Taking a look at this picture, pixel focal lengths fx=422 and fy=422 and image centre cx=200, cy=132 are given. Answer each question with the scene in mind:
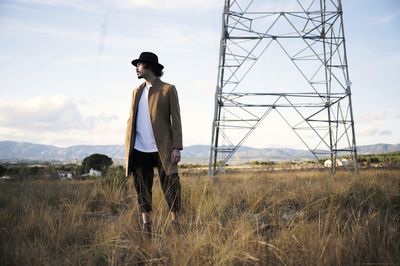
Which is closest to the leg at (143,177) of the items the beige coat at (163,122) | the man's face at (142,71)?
the beige coat at (163,122)

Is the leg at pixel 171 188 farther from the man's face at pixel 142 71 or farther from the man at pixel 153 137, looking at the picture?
the man's face at pixel 142 71

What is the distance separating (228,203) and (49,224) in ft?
7.73

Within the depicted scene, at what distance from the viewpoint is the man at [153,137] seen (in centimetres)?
464

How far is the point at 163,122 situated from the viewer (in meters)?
4.71

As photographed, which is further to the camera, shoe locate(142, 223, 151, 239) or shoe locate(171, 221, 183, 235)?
shoe locate(171, 221, 183, 235)

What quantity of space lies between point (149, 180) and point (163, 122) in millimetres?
668

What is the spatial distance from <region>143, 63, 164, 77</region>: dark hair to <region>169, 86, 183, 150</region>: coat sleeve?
10.8 inches

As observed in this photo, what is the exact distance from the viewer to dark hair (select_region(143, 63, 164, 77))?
15.9ft

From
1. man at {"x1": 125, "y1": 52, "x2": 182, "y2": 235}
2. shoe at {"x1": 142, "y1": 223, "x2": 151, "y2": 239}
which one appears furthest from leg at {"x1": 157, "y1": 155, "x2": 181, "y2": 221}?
shoe at {"x1": 142, "y1": 223, "x2": 151, "y2": 239}

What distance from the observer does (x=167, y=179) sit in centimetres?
468

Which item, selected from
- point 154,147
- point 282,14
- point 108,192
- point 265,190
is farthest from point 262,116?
point 154,147

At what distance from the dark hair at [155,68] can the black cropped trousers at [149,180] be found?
37.1 inches

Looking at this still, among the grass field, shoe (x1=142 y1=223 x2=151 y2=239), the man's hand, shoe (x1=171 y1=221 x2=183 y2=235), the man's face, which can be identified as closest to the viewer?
the grass field

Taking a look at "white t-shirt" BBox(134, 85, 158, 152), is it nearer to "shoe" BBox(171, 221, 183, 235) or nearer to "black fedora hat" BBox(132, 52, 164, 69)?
"black fedora hat" BBox(132, 52, 164, 69)
